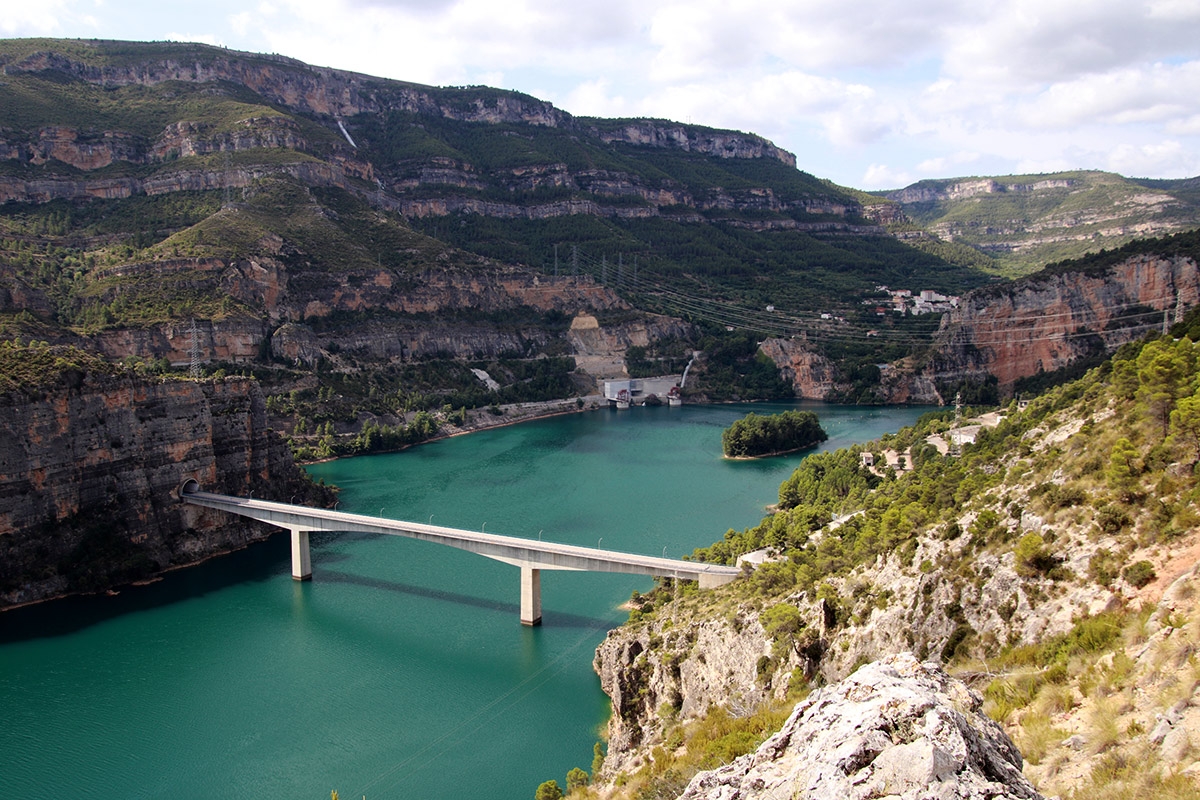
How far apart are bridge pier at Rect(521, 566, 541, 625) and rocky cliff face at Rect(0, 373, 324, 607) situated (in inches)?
684

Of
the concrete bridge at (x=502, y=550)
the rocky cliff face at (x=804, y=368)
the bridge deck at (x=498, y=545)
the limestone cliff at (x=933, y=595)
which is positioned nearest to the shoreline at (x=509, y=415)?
the rocky cliff face at (x=804, y=368)

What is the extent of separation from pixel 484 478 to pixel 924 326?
195 ft

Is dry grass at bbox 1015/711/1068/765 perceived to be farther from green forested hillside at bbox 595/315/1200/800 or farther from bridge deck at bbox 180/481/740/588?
bridge deck at bbox 180/481/740/588

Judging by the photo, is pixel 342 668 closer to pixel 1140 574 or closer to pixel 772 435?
pixel 1140 574

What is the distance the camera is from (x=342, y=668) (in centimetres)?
2883

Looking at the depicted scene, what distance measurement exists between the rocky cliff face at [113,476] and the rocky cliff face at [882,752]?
120 feet

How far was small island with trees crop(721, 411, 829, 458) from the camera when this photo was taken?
204ft

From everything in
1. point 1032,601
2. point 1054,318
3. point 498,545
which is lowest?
point 498,545

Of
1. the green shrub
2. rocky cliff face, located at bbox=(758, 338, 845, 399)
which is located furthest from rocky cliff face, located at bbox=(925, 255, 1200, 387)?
the green shrub

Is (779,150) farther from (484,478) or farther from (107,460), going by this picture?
(107,460)

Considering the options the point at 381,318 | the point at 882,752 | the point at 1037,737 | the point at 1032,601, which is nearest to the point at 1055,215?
the point at 381,318

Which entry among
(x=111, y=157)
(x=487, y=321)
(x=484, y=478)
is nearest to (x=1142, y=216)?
(x=487, y=321)

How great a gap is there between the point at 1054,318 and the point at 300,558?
69172 mm

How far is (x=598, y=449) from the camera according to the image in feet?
214
